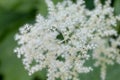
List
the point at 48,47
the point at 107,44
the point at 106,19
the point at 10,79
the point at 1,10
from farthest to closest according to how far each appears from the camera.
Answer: the point at 1,10 < the point at 10,79 < the point at 107,44 < the point at 106,19 < the point at 48,47

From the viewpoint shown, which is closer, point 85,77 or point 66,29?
point 66,29

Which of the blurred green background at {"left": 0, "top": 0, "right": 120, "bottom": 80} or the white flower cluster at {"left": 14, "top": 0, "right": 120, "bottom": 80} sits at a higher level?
the blurred green background at {"left": 0, "top": 0, "right": 120, "bottom": 80}

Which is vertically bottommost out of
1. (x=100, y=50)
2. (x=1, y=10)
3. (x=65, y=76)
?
(x=65, y=76)

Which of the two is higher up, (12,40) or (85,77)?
(12,40)

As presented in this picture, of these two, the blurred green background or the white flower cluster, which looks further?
the blurred green background

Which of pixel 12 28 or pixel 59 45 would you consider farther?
pixel 12 28

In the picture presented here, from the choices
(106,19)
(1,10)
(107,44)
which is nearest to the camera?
(106,19)

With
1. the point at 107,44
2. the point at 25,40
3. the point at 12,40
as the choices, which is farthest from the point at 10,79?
the point at 25,40

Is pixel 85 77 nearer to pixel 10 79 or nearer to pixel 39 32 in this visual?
pixel 39 32

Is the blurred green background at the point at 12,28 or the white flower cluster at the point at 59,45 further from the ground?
the blurred green background at the point at 12,28

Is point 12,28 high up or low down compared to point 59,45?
up

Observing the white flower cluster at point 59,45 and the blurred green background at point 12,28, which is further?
the blurred green background at point 12,28
